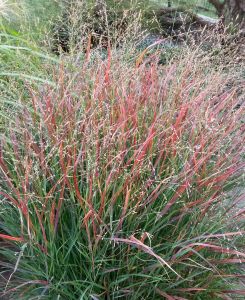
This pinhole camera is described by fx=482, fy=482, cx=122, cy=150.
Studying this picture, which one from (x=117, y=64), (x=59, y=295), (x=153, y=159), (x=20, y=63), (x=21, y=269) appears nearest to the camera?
(x=59, y=295)

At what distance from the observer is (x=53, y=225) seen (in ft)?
6.03

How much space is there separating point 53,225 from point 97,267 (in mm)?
243

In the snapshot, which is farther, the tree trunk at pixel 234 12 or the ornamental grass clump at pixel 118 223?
the tree trunk at pixel 234 12

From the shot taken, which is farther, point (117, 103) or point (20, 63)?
point (20, 63)

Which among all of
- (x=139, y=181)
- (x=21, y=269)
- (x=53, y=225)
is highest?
(x=139, y=181)

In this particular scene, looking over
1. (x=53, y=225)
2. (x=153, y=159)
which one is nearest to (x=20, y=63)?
(x=153, y=159)

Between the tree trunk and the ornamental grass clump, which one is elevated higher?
the ornamental grass clump

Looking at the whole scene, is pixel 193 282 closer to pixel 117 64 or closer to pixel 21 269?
pixel 21 269

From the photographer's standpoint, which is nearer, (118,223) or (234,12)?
(118,223)

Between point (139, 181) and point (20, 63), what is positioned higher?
point (139, 181)

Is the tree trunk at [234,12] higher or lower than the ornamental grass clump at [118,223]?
lower

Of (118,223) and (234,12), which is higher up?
(118,223)

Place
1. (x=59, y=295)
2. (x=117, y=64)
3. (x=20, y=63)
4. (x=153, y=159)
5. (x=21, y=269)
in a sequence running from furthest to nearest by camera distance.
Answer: (x=20, y=63), (x=117, y=64), (x=153, y=159), (x=21, y=269), (x=59, y=295)

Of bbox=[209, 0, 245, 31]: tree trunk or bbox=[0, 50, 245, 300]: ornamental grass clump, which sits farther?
bbox=[209, 0, 245, 31]: tree trunk
